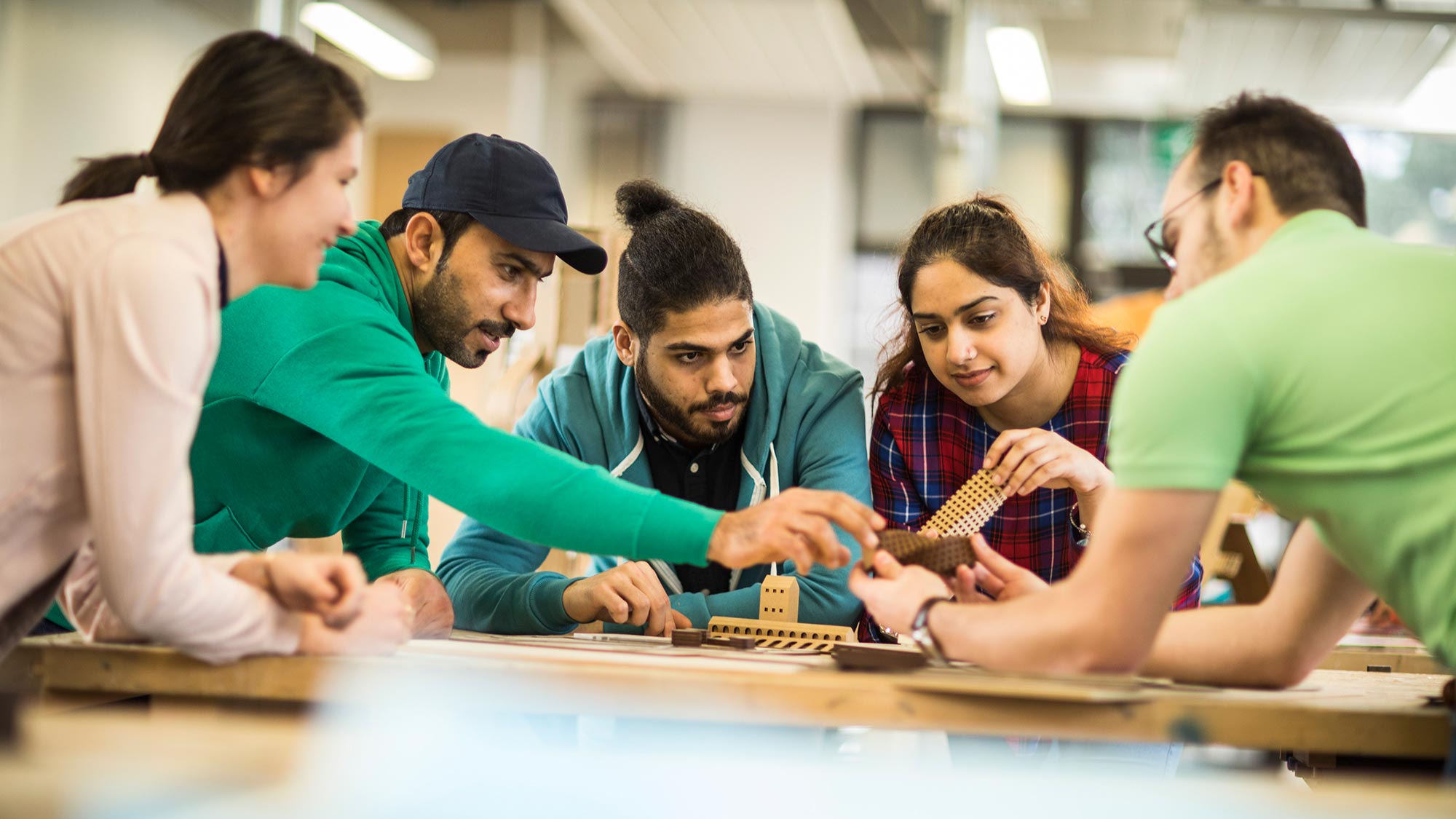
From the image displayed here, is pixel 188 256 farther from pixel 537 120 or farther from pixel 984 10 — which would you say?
pixel 537 120

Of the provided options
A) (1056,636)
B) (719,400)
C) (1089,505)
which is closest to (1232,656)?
(1056,636)

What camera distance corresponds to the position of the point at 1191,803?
965 millimetres

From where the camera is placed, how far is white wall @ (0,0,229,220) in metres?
4.65

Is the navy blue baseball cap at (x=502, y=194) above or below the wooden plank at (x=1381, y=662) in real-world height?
above

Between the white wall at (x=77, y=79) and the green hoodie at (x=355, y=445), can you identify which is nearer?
the green hoodie at (x=355, y=445)

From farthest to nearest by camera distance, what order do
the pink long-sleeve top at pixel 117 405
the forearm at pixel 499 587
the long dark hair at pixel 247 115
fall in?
the forearm at pixel 499 587, the long dark hair at pixel 247 115, the pink long-sleeve top at pixel 117 405

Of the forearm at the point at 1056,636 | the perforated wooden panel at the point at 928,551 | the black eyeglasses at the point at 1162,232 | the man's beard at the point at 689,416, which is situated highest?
the black eyeglasses at the point at 1162,232

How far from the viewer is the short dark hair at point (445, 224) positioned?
7.05 feet

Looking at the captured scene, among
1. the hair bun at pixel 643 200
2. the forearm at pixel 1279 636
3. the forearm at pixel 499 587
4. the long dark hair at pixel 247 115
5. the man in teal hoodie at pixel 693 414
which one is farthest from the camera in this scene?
the hair bun at pixel 643 200

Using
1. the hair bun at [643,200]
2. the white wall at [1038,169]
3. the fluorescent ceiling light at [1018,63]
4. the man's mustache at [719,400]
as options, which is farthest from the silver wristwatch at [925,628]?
the white wall at [1038,169]

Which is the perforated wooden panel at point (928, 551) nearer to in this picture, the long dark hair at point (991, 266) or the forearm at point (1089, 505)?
the forearm at point (1089, 505)

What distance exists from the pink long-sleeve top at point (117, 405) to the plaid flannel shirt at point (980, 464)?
136 cm

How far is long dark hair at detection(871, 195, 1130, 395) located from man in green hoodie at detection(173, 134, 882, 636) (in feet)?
2.18

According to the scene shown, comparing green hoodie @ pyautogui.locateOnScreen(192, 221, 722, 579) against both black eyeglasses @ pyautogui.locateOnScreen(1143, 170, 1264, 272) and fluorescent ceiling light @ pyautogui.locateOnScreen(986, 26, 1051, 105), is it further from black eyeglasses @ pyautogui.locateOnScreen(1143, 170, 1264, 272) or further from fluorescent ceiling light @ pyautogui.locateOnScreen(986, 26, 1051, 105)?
fluorescent ceiling light @ pyautogui.locateOnScreen(986, 26, 1051, 105)
